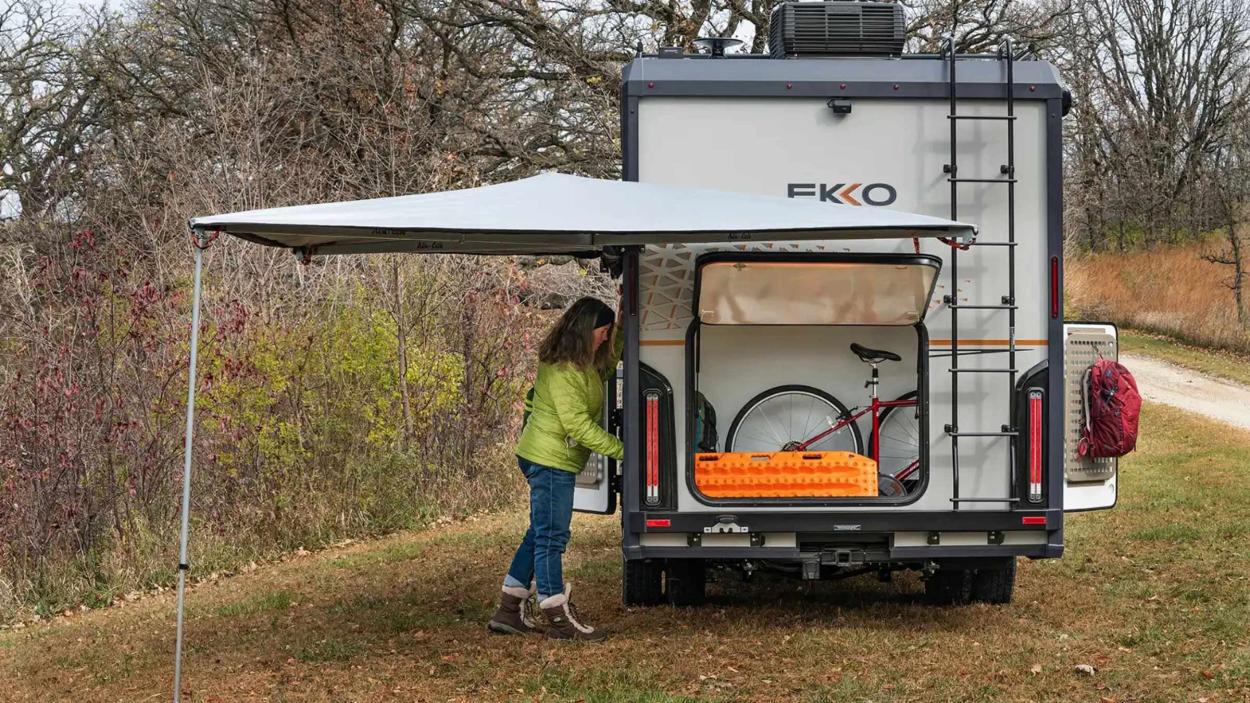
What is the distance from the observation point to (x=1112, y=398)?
7133mm

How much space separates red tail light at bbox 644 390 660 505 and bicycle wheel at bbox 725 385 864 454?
472 millimetres

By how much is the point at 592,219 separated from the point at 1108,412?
285 cm

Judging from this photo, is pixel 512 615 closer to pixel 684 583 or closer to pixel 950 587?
pixel 684 583

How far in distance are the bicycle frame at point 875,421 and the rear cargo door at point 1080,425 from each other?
0.84 meters

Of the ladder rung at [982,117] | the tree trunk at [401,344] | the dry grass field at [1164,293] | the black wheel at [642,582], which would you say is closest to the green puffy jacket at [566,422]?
the black wheel at [642,582]

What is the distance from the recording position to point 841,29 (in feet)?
23.1

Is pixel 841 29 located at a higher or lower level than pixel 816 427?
higher

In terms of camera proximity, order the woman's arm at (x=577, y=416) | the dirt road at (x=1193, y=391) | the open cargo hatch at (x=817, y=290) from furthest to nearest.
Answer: the dirt road at (x=1193, y=391), the woman's arm at (x=577, y=416), the open cargo hatch at (x=817, y=290)

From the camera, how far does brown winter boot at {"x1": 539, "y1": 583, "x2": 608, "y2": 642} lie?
7.00m

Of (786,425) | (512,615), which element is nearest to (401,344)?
(512,615)

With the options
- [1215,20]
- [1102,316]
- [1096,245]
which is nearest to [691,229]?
[1102,316]

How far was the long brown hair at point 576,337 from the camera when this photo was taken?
6957 mm

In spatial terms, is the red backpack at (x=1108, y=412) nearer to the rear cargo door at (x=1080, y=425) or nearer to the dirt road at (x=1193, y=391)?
the rear cargo door at (x=1080, y=425)

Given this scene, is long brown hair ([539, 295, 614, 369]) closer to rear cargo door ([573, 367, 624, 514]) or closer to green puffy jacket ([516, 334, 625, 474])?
green puffy jacket ([516, 334, 625, 474])
